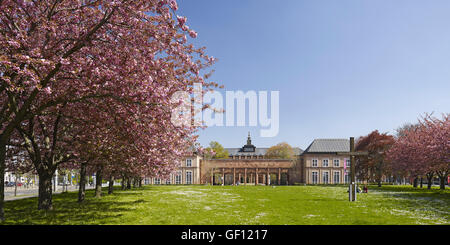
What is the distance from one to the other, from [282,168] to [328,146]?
754 inches

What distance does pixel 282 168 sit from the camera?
325ft

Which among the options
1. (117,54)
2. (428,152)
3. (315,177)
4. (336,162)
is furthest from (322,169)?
(117,54)

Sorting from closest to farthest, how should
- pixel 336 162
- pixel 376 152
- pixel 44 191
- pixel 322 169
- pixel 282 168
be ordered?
1. pixel 44 191
2. pixel 376 152
3. pixel 282 168
4. pixel 336 162
5. pixel 322 169

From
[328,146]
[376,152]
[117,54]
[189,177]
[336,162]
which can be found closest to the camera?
[117,54]

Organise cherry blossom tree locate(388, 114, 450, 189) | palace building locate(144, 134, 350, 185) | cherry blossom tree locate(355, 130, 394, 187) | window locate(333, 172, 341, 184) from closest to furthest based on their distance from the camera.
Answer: cherry blossom tree locate(388, 114, 450, 189)
cherry blossom tree locate(355, 130, 394, 187)
palace building locate(144, 134, 350, 185)
window locate(333, 172, 341, 184)

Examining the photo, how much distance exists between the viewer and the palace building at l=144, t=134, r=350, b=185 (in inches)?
3890

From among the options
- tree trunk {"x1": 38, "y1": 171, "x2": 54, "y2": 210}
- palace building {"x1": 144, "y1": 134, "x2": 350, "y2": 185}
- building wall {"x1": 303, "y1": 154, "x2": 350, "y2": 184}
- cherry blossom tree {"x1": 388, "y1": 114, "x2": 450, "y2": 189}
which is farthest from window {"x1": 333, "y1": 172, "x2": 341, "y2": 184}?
tree trunk {"x1": 38, "y1": 171, "x2": 54, "y2": 210}

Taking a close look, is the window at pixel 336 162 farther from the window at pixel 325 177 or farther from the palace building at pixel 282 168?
the window at pixel 325 177

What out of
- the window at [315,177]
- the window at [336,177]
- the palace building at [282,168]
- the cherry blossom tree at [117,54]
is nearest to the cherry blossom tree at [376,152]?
the palace building at [282,168]

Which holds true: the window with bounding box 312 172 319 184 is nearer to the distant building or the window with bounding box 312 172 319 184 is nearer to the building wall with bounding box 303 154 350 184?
the distant building

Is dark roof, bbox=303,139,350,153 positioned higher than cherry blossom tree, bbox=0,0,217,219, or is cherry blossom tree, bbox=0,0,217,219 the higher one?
cherry blossom tree, bbox=0,0,217,219

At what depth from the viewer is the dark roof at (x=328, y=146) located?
10539cm

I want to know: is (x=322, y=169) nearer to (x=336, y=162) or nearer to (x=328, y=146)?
(x=336, y=162)
